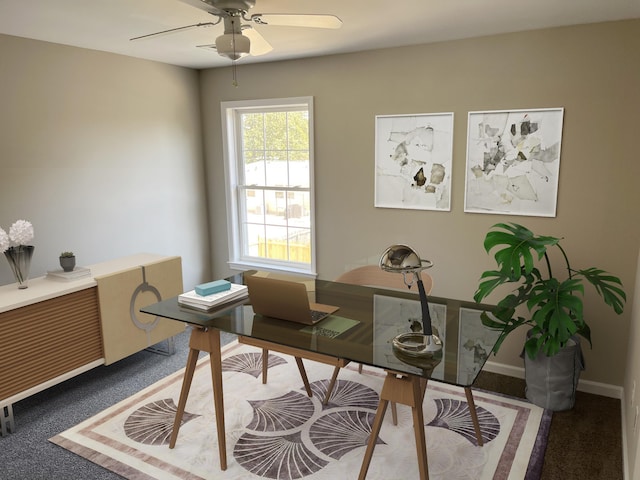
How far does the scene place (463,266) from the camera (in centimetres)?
364

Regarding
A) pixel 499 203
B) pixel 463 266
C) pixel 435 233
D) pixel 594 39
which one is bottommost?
pixel 463 266

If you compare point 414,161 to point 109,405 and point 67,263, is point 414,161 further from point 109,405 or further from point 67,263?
point 109,405

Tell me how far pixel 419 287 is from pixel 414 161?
1.93m

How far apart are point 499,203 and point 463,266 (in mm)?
543

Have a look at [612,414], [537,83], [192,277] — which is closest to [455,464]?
[612,414]

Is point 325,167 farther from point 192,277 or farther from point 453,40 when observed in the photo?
point 192,277

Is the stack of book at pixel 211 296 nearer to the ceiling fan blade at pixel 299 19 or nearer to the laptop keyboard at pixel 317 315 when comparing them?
the laptop keyboard at pixel 317 315

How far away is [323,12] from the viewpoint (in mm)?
2682

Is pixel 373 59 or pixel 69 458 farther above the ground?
pixel 373 59

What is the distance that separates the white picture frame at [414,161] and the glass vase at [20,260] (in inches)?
98.8

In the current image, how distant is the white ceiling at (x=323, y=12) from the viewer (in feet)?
8.33

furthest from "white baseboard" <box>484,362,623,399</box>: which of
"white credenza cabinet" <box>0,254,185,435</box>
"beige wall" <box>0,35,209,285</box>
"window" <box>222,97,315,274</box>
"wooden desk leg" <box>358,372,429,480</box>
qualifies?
"beige wall" <box>0,35,209,285</box>

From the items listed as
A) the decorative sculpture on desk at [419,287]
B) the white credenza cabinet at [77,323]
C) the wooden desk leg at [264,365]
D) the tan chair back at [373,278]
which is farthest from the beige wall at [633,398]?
the white credenza cabinet at [77,323]

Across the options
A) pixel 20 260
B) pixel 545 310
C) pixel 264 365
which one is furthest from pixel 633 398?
pixel 20 260
